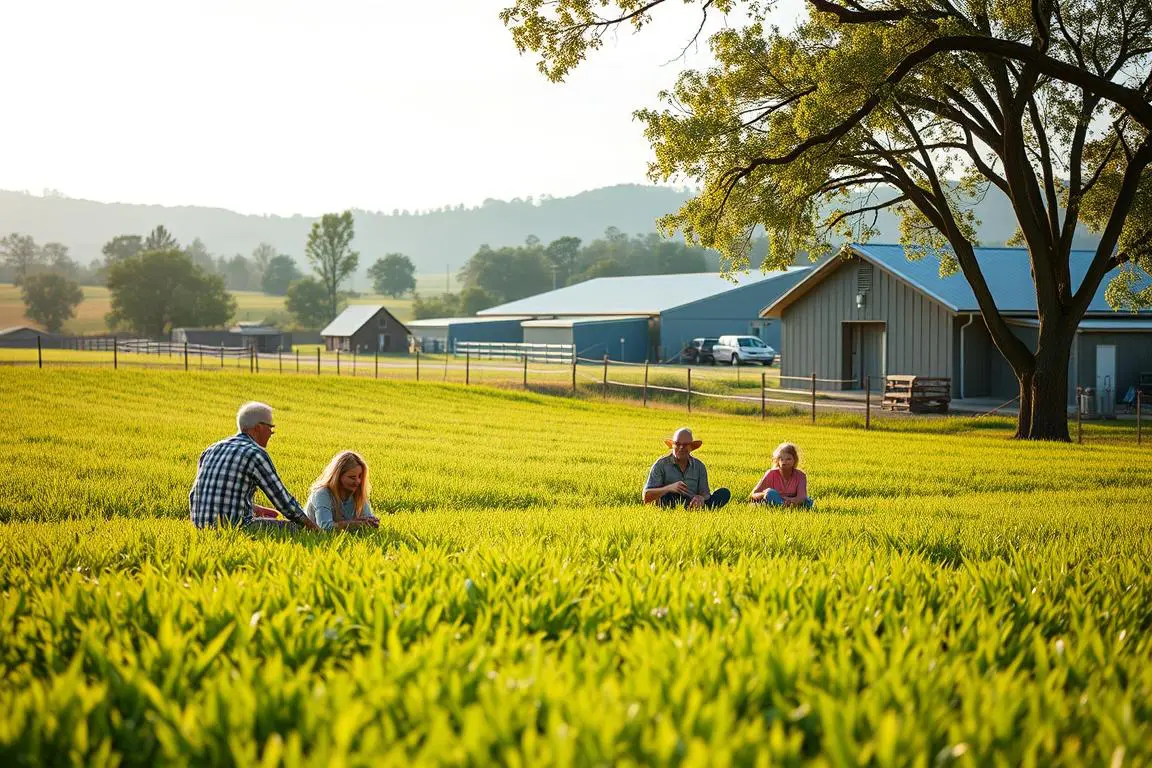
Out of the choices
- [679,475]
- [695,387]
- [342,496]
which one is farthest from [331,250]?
[342,496]

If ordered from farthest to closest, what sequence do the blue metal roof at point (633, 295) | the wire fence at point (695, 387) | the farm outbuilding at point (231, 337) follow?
1. the farm outbuilding at point (231, 337)
2. the blue metal roof at point (633, 295)
3. the wire fence at point (695, 387)

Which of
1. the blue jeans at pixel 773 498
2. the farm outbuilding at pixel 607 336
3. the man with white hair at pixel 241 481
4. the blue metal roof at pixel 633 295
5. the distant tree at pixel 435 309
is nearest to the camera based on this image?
the man with white hair at pixel 241 481

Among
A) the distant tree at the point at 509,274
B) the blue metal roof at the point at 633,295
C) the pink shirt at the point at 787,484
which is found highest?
the distant tree at the point at 509,274

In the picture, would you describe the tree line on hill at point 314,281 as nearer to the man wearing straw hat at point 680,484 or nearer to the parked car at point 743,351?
the parked car at point 743,351

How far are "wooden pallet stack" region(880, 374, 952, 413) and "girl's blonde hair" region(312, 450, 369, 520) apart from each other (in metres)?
27.9

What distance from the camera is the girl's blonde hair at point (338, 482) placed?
10078mm

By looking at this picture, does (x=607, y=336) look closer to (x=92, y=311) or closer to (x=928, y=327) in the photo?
(x=928, y=327)

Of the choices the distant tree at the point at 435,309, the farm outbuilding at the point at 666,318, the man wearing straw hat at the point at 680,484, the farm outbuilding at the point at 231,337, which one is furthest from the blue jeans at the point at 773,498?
the distant tree at the point at 435,309

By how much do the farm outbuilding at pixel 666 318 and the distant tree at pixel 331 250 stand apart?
71.0m

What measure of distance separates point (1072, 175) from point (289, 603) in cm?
2695

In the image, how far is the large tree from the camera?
22422 mm

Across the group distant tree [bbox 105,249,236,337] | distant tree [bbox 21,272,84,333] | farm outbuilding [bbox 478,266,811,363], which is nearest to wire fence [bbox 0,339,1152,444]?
farm outbuilding [bbox 478,266,811,363]

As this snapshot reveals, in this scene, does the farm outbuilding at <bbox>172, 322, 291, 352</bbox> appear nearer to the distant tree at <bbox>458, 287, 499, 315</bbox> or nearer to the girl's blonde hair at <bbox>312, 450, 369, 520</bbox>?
the distant tree at <bbox>458, 287, 499, 315</bbox>

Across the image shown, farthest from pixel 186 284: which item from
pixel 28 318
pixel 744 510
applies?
pixel 744 510
